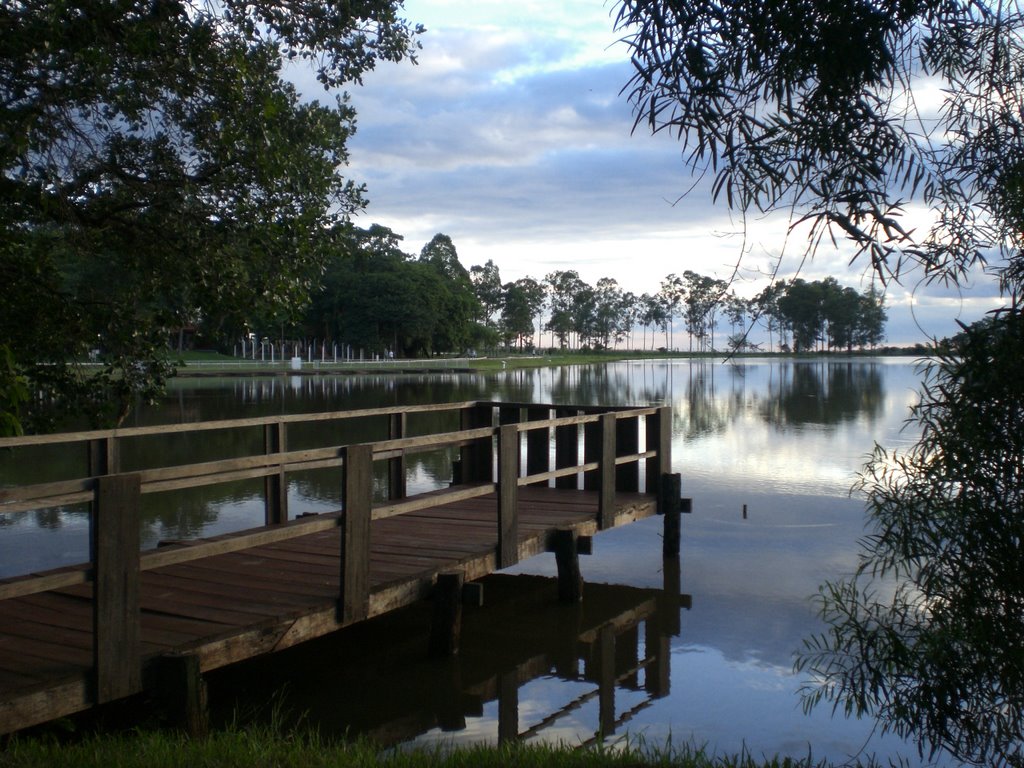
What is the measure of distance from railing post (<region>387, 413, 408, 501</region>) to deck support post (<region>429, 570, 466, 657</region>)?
9.90ft

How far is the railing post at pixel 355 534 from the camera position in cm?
678

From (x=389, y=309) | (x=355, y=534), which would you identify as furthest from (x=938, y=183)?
(x=389, y=309)

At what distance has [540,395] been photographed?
3975cm

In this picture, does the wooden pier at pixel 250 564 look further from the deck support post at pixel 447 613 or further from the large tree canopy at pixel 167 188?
the large tree canopy at pixel 167 188

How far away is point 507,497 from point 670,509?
369 cm

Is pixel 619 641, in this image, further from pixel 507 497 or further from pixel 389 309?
pixel 389 309

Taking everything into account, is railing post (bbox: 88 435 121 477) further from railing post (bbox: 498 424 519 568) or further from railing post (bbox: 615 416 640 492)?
railing post (bbox: 615 416 640 492)

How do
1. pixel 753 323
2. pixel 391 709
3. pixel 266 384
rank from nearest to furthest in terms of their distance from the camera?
pixel 753 323
pixel 391 709
pixel 266 384

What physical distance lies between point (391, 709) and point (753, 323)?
4.24m

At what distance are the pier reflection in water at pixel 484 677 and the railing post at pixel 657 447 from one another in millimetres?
2432

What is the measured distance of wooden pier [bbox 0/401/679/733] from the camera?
5.12 meters

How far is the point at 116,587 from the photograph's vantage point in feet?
17.2

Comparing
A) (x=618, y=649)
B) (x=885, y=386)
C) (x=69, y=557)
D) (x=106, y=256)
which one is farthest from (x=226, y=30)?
(x=885, y=386)

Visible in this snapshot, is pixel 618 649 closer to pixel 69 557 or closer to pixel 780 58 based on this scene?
pixel 780 58
